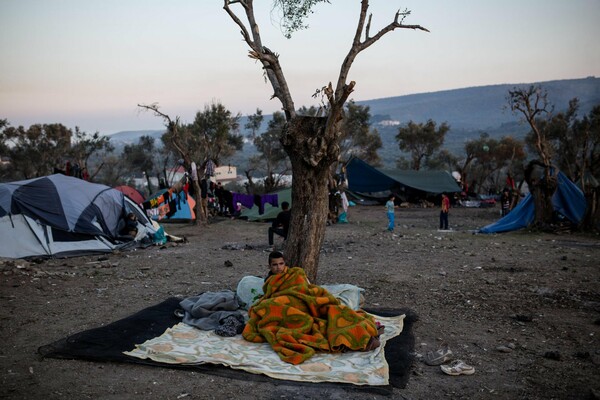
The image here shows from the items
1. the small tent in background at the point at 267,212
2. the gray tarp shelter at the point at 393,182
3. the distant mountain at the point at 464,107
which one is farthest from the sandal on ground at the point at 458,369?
the distant mountain at the point at 464,107

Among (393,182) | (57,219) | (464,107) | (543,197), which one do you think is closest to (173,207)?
(57,219)

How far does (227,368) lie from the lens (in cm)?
480

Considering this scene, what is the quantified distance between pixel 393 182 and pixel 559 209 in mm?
12157

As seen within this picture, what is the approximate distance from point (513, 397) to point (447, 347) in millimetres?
1236

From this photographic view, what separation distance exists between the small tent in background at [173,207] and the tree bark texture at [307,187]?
11378 mm

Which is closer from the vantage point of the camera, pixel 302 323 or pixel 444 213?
pixel 302 323

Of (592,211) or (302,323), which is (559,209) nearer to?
(592,211)

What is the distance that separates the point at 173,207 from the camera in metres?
18.7

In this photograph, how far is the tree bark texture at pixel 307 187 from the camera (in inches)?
275

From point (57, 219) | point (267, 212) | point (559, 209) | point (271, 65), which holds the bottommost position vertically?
point (267, 212)

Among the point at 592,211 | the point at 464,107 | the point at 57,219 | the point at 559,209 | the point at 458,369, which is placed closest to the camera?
the point at 458,369

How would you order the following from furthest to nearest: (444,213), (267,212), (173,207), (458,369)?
(267,212)
(173,207)
(444,213)
(458,369)

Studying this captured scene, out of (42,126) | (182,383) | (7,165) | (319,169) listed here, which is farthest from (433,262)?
(7,165)

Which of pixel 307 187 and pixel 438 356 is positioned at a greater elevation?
pixel 307 187
